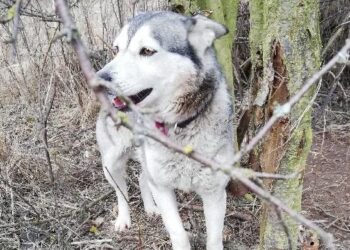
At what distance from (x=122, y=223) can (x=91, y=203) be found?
28cm

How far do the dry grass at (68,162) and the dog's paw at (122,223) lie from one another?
47 mm

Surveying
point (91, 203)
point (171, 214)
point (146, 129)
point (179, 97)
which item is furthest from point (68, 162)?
point (146, 129)

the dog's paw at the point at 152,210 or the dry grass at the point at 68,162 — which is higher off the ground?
the dry grass at the point at 68,162

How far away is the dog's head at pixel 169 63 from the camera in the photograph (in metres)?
2.44

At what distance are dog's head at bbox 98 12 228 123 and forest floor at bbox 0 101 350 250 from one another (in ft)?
2.73

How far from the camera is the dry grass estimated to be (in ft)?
11.0

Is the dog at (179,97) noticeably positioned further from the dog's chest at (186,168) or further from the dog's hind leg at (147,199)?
the dog's hind leg at (147,199)

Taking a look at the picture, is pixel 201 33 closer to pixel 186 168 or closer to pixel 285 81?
pixel 285 81

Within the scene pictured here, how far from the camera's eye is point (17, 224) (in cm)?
332

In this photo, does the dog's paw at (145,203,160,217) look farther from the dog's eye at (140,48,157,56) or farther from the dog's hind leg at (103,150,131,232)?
the dog's eye at (140,48,157,56)

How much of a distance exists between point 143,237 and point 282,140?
1.32 metres

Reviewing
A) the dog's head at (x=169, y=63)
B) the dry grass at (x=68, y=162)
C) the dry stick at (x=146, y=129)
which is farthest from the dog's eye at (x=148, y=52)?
the dry stick at (x=146, y=129)

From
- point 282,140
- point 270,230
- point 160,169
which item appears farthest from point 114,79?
point 270,230

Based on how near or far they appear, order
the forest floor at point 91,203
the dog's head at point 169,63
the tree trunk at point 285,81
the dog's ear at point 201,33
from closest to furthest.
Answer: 1. the tree trunk at point 285,81
2. the dog's head at point 169,63
3. the dog's ear at point 201,33
4. the forest floor at point 91,203
